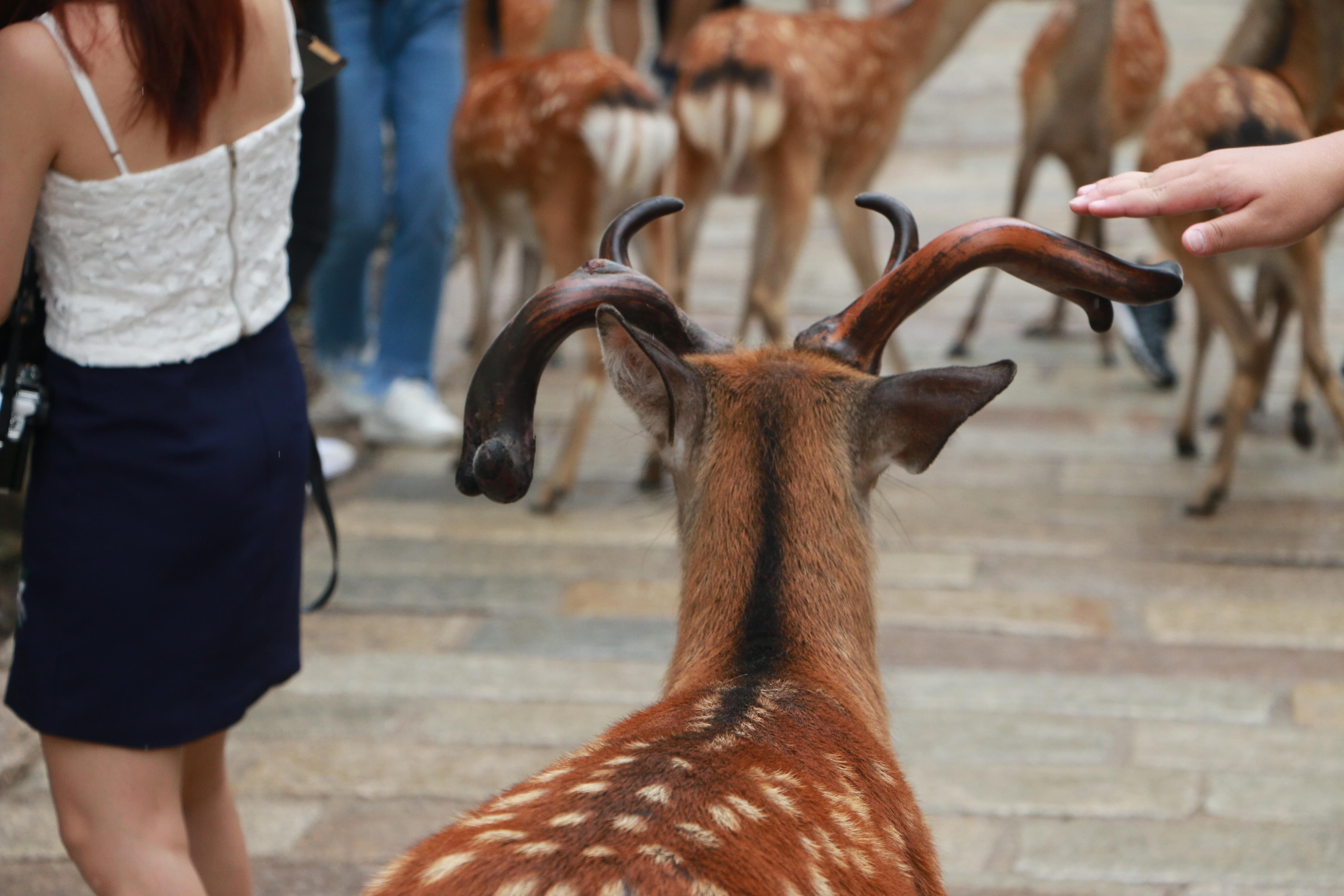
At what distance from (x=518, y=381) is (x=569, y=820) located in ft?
1.97

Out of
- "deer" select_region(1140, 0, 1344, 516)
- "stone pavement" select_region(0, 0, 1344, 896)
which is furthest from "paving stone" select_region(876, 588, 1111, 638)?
"deer" select_region(1140, 0, 1344, 516)

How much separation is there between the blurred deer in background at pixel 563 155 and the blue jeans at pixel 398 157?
0.45 feet

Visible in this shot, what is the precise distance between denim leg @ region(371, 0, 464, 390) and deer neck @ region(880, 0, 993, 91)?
6.40 feet

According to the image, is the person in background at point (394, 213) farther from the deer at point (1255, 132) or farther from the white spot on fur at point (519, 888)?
the white spot on fur at point (519, 888)

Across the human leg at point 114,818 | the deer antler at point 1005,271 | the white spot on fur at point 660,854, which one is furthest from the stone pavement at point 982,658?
the white spot on fur at point 660,854

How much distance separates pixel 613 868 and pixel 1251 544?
4.19 metres

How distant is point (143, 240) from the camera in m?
2.10

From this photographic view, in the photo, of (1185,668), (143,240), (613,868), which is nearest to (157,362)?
(143,240)

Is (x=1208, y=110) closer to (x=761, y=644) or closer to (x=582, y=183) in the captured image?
(x=582, y=183)

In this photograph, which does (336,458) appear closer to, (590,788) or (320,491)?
(320,491)

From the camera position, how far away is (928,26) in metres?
6.39

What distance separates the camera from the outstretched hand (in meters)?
1.88

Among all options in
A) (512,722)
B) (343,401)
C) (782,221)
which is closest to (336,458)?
(343,401)

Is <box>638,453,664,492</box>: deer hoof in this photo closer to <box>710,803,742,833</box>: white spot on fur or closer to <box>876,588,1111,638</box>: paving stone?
<box>876,588,1111,638</box>: paving stone
